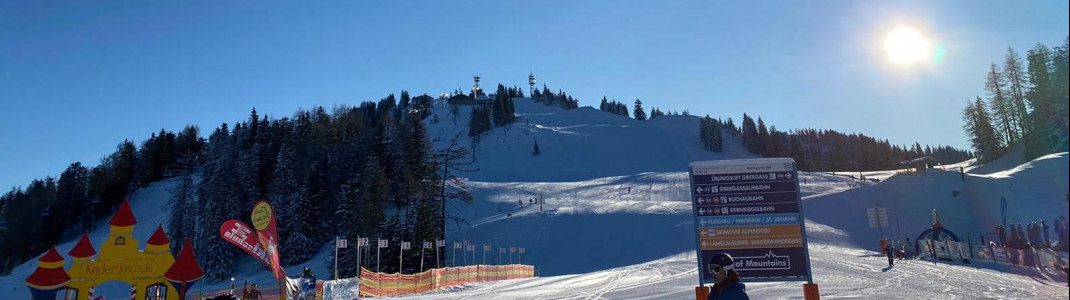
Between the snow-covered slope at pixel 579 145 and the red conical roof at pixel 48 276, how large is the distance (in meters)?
82.4

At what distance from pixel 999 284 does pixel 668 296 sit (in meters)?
8.47

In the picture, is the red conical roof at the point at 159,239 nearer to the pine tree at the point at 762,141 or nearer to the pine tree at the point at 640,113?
the pine tree at the point at 762,141

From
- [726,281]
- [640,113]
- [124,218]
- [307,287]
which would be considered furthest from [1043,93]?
[640,113]

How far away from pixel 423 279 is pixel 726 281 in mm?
21109

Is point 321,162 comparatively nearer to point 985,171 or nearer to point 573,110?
point 985,171

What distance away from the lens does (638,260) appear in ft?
140

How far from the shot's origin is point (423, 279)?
25047 millimetres

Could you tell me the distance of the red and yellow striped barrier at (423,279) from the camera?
21641mm

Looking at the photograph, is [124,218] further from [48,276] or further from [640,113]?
[640,113]

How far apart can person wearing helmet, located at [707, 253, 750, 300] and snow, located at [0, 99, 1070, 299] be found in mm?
2352

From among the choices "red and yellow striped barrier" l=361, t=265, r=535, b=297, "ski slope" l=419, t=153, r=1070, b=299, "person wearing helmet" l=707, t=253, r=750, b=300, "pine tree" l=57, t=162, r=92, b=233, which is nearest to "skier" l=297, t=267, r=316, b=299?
"red and yellow striped barrier" l=361, t=265, r=535, b=297

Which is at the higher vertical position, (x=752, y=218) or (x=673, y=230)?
(x=752, y=218)

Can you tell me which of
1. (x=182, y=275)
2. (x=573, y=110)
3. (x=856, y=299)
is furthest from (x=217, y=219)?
(x=573, y=110)

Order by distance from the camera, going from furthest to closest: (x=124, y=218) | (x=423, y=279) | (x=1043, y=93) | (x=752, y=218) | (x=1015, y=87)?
(x=1015, y=87) → (x=423, y=279) → (x=124, y=218) → (x=752, y=218) → (x=1043, y=93)
